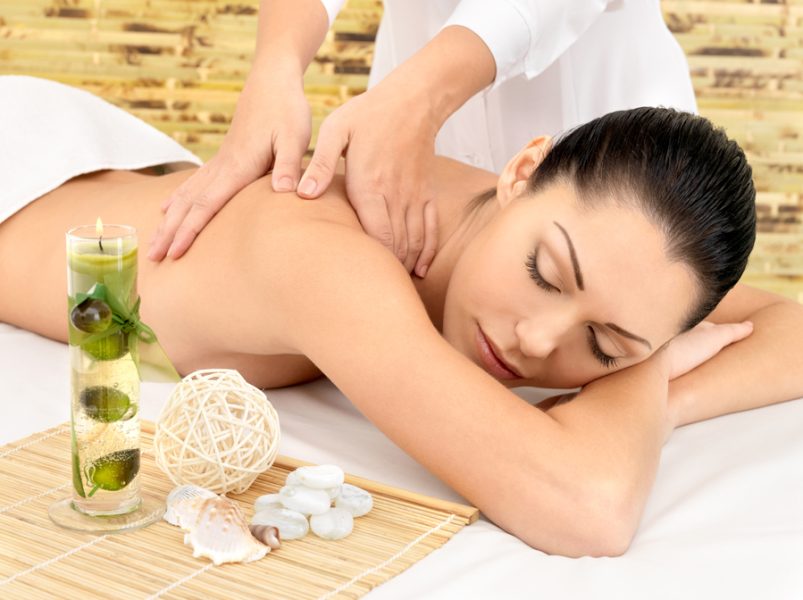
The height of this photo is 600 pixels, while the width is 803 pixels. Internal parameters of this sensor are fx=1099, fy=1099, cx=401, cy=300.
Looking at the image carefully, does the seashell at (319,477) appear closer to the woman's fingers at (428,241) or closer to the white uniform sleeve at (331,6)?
the woman's fingers at (428,241)

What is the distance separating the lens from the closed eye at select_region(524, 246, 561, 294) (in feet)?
Result: 5.09

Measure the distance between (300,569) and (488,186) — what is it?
976 millimetres

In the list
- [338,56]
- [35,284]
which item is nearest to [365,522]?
[35,284]

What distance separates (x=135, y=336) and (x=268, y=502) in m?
0.28

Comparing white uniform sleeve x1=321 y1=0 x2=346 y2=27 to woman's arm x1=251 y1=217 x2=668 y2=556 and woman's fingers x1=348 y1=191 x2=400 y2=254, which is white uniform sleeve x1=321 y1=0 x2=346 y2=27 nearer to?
woman's fingers x1=348 y1=191 x2=400 y2=254

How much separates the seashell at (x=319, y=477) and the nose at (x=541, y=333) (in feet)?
1.09

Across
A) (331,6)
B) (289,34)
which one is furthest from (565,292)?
(331,6)

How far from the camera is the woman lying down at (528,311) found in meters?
1.43

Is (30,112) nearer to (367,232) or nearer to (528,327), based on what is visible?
(367,232)

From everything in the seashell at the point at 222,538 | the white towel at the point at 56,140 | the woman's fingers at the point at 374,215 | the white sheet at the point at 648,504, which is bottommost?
the white sheet at the point at 648,504

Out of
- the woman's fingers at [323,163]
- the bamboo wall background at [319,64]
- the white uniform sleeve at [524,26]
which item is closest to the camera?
the woman's fingers at [323,163]

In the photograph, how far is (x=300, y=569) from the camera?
128 centimetres

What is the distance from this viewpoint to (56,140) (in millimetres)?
2346

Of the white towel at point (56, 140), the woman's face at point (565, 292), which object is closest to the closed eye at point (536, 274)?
the woman's face at point (565, 292)
